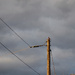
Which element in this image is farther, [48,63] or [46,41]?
[46,41]

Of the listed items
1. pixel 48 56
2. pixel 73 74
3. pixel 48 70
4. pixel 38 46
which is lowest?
pixel 48 70

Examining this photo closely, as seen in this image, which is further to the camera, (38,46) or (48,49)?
(38,46)

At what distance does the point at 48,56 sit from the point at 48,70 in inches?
64.3

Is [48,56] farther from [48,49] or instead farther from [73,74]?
[73,74]

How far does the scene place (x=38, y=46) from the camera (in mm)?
21828

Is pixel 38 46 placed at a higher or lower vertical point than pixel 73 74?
lower

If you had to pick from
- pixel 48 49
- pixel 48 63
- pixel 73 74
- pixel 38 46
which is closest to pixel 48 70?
pixel 48 63

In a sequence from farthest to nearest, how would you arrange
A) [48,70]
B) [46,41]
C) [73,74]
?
[73,74] < [46,41] < [48,70]

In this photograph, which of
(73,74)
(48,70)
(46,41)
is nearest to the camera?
(48,70)

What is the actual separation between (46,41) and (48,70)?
3.70m

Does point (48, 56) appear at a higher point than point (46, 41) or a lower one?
lower

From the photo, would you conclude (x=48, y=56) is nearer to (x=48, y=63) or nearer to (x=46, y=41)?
(x=48, y=63)

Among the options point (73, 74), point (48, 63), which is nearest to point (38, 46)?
point (48, 63)

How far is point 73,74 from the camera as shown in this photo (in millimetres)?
53656
